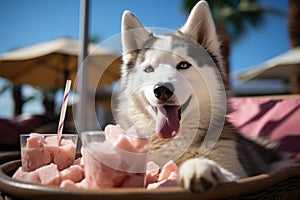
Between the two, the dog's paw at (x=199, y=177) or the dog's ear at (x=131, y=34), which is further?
the dog's ear at (x=131, y=34)

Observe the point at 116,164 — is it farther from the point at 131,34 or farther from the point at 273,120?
the point at 273,120

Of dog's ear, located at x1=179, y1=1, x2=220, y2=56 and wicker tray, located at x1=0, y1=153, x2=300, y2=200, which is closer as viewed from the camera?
wicker tray, located at x1=0, y1=153, x2=300, y2=200

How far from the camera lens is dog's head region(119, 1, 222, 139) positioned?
1193 mm

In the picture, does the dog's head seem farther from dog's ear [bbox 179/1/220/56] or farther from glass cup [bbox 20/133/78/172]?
glass cup [bbox 20/133/78/172]

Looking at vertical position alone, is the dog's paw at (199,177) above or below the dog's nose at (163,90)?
below

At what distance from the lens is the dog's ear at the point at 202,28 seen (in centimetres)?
131

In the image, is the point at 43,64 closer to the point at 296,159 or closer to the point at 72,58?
the point at 72,58

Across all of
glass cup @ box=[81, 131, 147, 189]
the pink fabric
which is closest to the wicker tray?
glass cup @ box=[81, 131, 147, 189]

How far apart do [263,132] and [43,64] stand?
493cm

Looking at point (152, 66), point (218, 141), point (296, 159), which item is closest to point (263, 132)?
point (296, 159)

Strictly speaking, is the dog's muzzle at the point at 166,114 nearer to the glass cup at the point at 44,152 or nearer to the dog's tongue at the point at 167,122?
the dog's tongue at the point at 167,122

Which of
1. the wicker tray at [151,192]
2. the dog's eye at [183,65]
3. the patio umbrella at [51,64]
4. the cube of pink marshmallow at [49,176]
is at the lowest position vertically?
the patio umbrella at [51,64]

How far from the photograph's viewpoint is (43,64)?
20.4 feet

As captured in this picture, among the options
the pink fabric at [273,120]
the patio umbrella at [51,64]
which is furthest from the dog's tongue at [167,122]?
the patio umbrella at [51,64]
